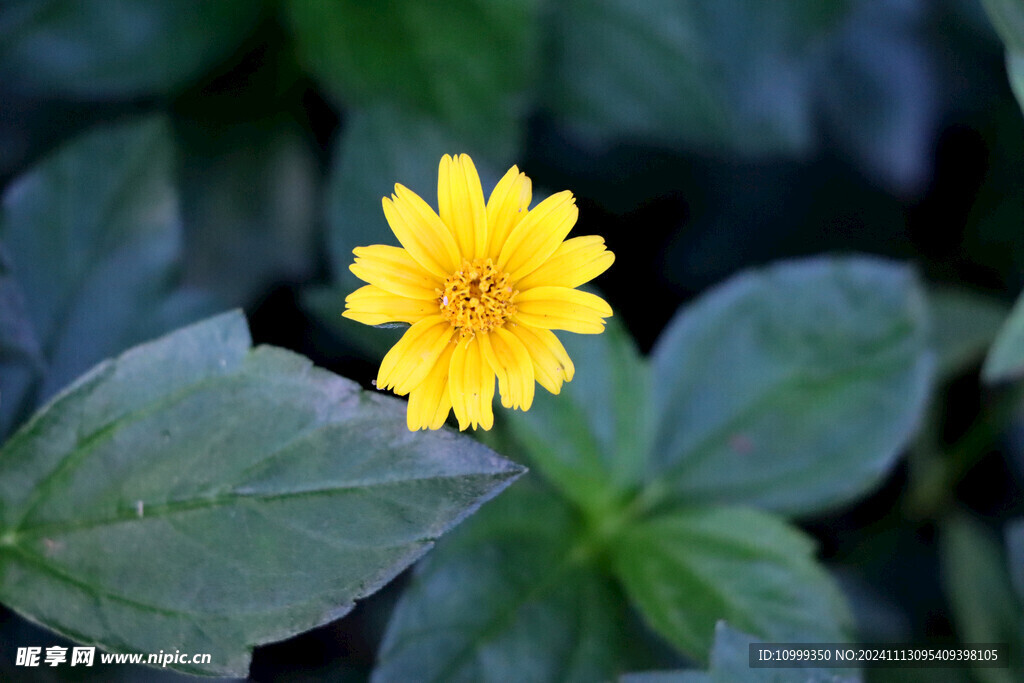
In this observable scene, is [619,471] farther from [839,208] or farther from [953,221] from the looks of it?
[953,221]

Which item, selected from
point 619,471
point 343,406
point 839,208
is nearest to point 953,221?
point 839,208

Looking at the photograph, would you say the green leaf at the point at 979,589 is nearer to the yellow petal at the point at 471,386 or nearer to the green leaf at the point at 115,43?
the yellow petal at the point at 471,386

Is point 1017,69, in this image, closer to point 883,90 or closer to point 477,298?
point 477,298

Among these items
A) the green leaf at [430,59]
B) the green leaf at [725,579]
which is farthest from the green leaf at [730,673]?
the green leaf at [430,59]

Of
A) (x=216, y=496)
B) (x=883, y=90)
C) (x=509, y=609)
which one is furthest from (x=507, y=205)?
(x=883, y=90)

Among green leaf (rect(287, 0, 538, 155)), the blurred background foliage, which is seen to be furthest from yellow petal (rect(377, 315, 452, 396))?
green leaf (rect(287, 0, 538, 155))

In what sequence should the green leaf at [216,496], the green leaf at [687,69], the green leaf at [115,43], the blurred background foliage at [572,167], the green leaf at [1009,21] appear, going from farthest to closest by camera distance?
the green leaf at [687,69] < the green leaf at [115,43] < the blurred background foliage at [572,167] < the green leaf at [1009,21] < the green leaf at [216,496]
